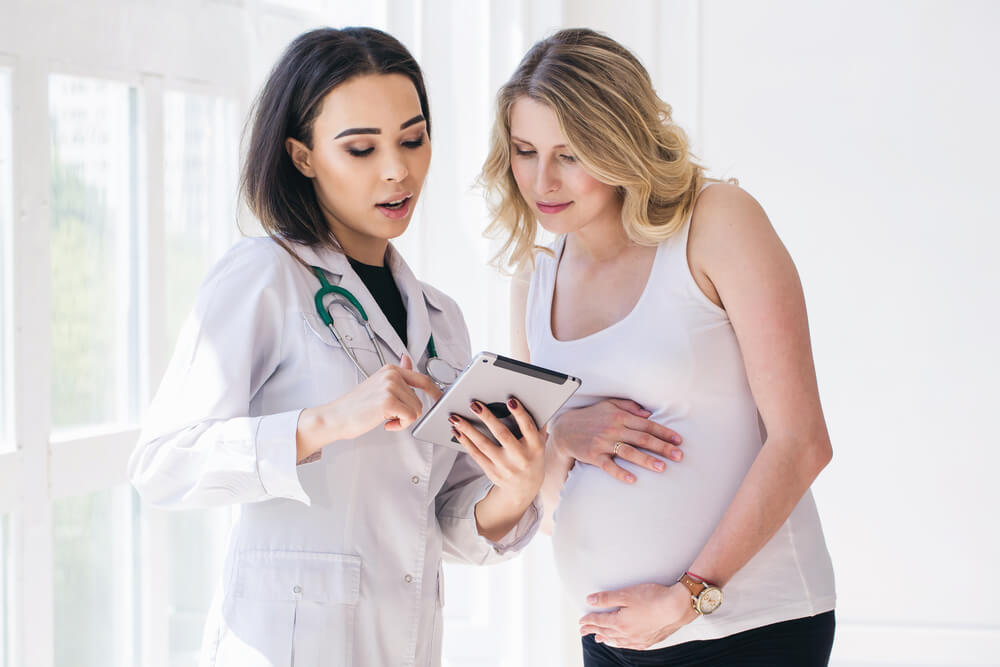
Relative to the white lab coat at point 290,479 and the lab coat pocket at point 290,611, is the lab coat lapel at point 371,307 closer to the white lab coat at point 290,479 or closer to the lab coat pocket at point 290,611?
the white lab coat at point 290,479

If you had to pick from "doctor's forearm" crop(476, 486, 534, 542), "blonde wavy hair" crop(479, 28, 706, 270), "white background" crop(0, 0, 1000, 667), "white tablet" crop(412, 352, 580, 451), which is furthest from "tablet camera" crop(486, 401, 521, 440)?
"white background" crop(0, 0, 1000, 667)

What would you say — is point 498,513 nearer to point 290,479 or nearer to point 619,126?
point 290,479

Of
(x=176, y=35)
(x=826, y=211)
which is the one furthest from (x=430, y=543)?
(x=826, y=211)

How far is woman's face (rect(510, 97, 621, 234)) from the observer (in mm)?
1686

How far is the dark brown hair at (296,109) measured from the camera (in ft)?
4.68

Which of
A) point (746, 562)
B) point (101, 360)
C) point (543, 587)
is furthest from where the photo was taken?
point (543, 587)

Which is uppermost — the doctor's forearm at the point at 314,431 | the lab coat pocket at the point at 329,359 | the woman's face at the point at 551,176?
the woman's face at the point at 551,176

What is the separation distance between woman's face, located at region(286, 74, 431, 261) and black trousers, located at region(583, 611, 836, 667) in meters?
0.87

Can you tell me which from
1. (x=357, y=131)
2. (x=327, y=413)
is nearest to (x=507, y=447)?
(x=327, y=413)

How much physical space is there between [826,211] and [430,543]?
7.38ft

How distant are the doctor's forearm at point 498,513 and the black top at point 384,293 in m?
0.30

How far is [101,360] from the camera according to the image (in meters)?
2.06

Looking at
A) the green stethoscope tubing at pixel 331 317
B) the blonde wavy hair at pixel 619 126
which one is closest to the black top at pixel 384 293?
the green stethoscope tubing at pixel 331 317

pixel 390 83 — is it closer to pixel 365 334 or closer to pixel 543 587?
pixel 365 334
